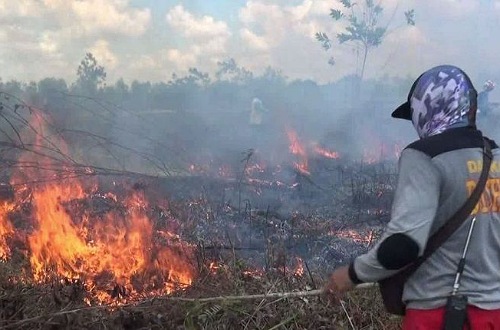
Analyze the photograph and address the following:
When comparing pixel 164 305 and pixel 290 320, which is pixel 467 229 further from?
pixel 164 305

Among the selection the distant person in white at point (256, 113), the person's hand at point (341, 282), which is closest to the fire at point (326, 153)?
the distant person in white at point (256, 113)

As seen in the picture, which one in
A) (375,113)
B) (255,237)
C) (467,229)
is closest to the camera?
(467,229)

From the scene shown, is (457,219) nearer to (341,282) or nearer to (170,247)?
(341,282)

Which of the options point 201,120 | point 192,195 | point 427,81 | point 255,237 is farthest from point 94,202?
point 201,120

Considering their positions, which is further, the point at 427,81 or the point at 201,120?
the point at 201,120

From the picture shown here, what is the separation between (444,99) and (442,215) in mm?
489

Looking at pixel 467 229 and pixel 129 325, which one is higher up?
pixel 467 229

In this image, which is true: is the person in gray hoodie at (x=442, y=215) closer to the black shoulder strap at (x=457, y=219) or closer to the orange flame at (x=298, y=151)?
the black shoulder strap at (x=457, y=219)

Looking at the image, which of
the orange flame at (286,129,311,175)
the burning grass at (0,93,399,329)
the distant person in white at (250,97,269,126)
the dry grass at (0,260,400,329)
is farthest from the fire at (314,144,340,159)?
the dry grass at (0,260,400,329)

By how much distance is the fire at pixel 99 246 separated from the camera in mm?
4652

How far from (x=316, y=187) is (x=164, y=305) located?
585 cm

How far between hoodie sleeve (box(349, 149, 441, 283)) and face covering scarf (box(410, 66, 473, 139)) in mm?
210

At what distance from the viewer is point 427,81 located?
234 cm

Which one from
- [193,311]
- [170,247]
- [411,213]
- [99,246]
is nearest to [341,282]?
[411,213]
